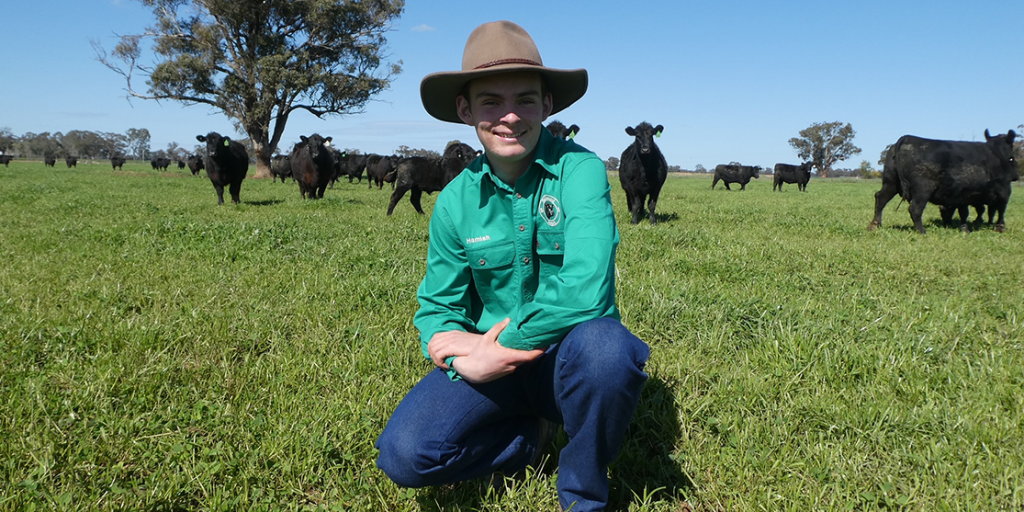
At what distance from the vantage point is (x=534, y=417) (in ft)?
8.39

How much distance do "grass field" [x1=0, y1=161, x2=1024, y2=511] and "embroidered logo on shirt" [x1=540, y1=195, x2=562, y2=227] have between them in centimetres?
106

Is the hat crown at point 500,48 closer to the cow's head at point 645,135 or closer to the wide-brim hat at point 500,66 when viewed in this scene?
the wide-brim hat at point 500,66

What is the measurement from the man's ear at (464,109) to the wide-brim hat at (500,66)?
0.03 metres

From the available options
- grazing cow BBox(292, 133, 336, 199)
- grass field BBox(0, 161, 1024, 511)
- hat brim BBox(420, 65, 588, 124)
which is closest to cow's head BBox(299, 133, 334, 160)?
grazing cow BBox(292, 133, 336, 199)

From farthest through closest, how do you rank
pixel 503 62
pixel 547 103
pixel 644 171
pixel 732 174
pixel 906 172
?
1. pixel 732 174
2. pixel 644 171
3. pixel 906 172
4. pixel 547 103
5. pixel 503 62

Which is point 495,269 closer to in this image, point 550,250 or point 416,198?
point 550,250

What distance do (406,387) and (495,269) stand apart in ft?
3.62

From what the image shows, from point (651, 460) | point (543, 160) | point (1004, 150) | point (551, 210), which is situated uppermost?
point (1004, 150)

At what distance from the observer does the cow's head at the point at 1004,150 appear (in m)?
10.6

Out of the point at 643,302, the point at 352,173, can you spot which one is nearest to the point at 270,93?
the point at 352,173

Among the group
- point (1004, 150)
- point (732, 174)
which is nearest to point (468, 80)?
point (1004, 150)

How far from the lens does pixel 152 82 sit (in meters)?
32.9

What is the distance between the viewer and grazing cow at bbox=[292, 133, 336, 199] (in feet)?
54.8

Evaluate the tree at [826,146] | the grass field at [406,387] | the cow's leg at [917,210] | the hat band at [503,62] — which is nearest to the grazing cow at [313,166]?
the grass field at [406,387]
